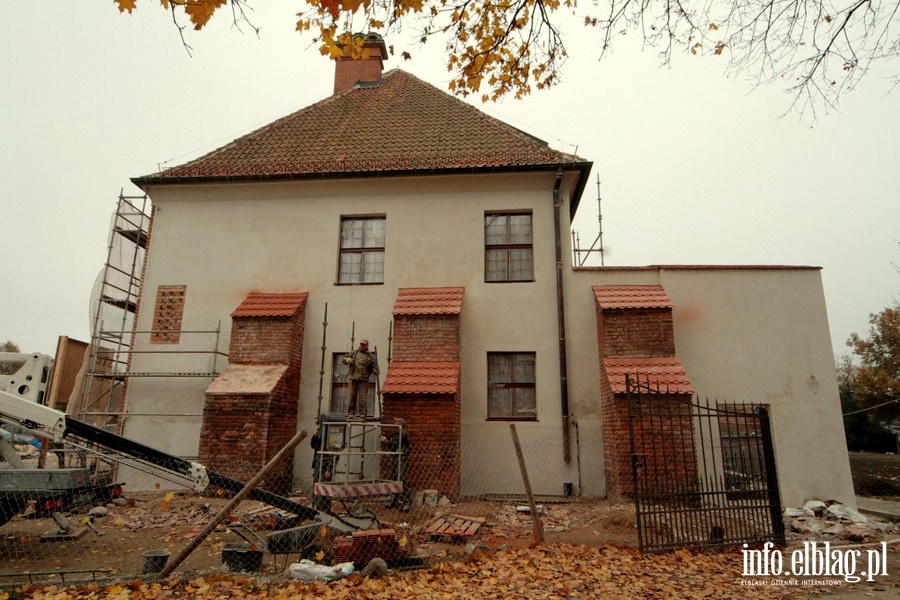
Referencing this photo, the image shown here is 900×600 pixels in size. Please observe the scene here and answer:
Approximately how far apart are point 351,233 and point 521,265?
411cm

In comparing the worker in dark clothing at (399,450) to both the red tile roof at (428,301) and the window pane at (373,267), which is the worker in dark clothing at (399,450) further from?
the window pane at (373,267)

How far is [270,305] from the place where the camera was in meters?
11.9

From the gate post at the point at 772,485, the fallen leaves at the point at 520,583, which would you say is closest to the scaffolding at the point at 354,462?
the fallen leaves at the point at 520,583

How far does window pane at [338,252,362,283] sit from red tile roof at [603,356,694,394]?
591cm

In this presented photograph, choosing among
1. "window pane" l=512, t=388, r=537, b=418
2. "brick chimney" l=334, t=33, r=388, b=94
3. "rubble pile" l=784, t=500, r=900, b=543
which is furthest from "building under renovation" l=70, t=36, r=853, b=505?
"brick chimney" l=334, t=33, r=388, b=94

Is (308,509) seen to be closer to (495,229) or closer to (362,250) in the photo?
(362,250)

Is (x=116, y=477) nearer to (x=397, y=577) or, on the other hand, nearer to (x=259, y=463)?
(x=259, y=463)

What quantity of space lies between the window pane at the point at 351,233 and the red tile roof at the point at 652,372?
246 inches

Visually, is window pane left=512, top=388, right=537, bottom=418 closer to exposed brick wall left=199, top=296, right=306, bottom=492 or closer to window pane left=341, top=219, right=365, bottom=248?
exposed brick wall left=199, top=296, right=306, bottom=492

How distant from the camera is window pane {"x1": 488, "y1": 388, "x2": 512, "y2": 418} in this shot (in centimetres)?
1147

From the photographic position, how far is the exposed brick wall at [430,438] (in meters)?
9.94

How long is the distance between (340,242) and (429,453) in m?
5.56

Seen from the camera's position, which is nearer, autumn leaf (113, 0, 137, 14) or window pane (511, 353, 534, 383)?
autumn leaf (113, 0, 137, 14)

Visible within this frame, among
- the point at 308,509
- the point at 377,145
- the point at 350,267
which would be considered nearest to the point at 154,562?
the point at 308,509
